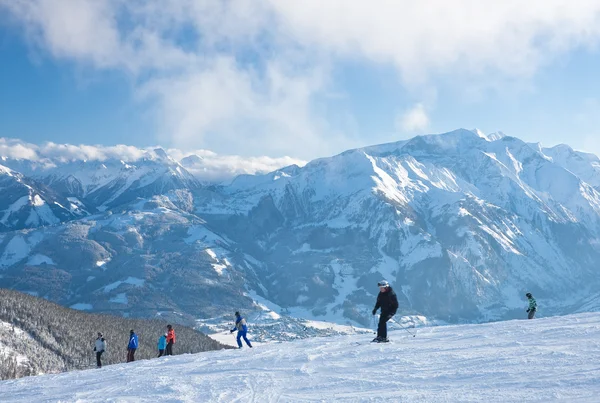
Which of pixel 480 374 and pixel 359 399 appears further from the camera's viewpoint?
pixel 480 374

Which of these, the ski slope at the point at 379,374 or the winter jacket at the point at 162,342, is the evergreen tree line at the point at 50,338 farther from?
the ski slope at the point at 379,374

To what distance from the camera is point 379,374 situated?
785 inches

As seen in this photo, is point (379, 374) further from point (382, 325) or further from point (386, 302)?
point (382, 325)

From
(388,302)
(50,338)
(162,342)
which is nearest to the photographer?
(388,302)

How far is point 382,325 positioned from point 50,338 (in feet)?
509

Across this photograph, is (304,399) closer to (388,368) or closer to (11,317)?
(388,368)

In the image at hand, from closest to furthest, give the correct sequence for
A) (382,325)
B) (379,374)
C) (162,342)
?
(379,374), (382,325), (162,342)

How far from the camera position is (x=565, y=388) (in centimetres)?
1500

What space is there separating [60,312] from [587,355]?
181249 mm

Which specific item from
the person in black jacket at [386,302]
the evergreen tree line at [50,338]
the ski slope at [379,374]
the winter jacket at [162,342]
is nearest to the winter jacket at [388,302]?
the person in black jacket at [386,302]

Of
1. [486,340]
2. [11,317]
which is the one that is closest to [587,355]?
[486,340]

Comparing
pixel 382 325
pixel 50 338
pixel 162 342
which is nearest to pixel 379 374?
pixel 382 325

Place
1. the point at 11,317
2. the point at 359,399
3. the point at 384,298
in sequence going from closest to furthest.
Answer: the point at 359,399 < the point at 384,298 < the point at 11,317

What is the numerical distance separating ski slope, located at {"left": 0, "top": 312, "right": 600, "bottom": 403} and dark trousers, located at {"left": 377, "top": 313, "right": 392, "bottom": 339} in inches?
31.7
